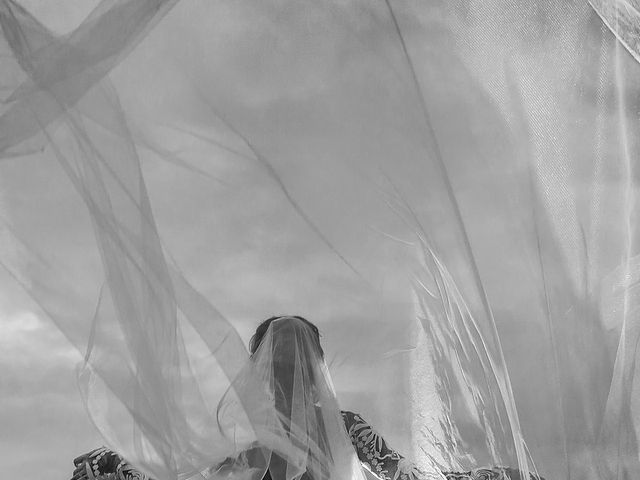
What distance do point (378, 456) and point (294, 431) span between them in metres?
0.80

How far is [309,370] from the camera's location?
4457 millimetres

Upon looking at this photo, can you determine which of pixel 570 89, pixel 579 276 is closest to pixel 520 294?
pixel 579 276

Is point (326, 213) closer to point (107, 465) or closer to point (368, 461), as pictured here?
point (368, 461)

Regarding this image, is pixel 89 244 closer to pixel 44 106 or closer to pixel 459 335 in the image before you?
pixel 44 106

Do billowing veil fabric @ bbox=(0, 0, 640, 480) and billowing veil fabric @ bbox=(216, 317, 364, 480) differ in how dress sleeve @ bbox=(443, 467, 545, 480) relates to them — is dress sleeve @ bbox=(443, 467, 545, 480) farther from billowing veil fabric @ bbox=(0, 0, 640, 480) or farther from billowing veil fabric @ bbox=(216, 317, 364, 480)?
billowing veil fabric @ bbox=(216, 317, 364, 480)

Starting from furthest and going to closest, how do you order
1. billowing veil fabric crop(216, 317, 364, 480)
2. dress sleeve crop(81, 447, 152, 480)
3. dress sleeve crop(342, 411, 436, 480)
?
dress sleeve crop(342, 411, 436, 480) < dress sleeve crop(81, 447, 152, 480) < billowing veil fabric crop(216, 317, 364, 480)

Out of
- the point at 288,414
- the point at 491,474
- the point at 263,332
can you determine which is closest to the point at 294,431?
the point at 288,414

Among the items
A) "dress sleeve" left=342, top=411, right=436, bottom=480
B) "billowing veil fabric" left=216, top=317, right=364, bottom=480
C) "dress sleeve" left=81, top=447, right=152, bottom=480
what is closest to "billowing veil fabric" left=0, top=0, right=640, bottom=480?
"billowing veil fabric" left=216, top=317, right=364, bottom=480

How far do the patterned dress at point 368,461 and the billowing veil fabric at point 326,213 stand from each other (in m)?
0.10

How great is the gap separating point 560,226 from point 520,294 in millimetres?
376

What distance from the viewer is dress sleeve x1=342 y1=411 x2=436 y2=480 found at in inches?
183

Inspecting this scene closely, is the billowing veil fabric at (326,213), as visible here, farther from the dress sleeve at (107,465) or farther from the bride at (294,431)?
the dress sleeve at (107,465)

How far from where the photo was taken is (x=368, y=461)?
15.3 ft

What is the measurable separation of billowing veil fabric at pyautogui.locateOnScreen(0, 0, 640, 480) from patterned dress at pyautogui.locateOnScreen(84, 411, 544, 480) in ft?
0.34
